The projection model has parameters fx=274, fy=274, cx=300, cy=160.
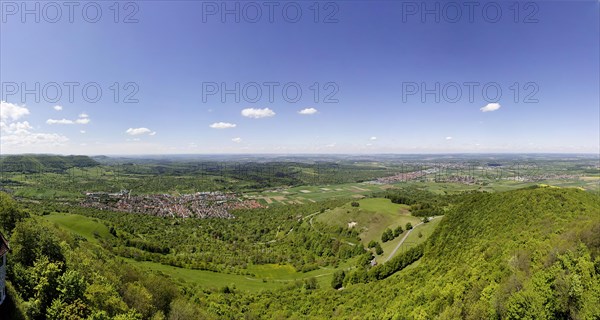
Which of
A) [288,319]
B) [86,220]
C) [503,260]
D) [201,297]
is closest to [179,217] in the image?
[86,220]

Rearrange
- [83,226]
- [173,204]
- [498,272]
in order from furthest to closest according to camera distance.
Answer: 1. [173,204]
2. [83,226]
3. [498,272]

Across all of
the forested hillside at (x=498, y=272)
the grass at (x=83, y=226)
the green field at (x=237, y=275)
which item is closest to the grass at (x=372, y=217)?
the green field at (x=237, y=275)

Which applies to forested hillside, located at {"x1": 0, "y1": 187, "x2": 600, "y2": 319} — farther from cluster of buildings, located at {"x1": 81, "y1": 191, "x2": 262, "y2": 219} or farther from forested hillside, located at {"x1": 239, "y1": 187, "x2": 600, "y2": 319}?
cluster of buildings, located at {"x1": 81, "y1": 191, "x2": 262, "y2": 219}

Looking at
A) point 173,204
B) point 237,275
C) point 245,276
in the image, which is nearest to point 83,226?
point 237,275

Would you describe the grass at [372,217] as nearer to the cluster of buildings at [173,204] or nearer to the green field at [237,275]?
the green field at [237,275]

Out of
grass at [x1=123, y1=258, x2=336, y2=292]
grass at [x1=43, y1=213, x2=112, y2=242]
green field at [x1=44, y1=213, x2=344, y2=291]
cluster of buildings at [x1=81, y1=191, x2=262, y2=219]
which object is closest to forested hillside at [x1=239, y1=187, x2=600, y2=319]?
grass at [x1=123, y1=258, x2=336, y2=292]

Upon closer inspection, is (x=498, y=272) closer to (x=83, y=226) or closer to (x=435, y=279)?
(x=435, y=279)

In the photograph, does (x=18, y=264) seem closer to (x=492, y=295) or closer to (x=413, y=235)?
(x=492, y=295)
